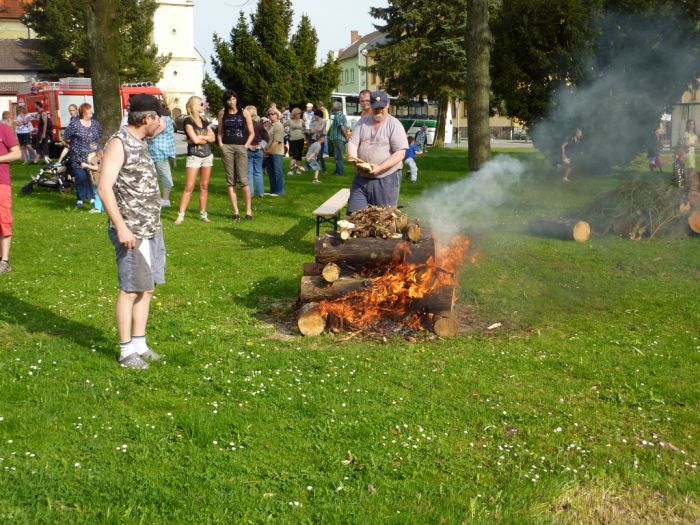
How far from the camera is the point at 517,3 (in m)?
18.5

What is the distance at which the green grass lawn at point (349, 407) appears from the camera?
12.8 ft

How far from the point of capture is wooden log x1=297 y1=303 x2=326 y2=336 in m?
6.89

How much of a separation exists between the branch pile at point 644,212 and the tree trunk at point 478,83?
3.87 meters

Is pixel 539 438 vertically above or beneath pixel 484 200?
beneath

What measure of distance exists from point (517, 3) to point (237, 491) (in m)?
17.1

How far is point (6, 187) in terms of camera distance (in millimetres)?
9070

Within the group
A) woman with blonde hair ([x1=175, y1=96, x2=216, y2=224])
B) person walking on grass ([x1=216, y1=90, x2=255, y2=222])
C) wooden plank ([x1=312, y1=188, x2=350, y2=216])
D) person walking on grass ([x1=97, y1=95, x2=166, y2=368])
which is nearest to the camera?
person walking on grass ([x1=97, y1=95, x2=166, y2=368])

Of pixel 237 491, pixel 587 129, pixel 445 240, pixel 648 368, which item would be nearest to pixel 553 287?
pixel 445 240

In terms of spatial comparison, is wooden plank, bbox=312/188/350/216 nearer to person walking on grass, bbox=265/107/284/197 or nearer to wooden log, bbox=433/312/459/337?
wooden log, bbox=433/312/459/337

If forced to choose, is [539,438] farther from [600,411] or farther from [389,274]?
[389,274]

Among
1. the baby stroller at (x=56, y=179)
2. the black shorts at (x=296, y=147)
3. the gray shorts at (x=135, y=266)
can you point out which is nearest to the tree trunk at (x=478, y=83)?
the black shorts at (x=296, y=147)

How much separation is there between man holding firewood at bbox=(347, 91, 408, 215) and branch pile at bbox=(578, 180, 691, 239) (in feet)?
15.9

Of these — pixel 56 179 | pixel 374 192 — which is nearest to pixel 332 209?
pixel 374 192

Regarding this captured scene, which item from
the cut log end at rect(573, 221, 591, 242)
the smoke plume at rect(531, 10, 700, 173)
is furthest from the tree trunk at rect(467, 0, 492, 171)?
the cut log end at rect(573, 221, 591, 242)
